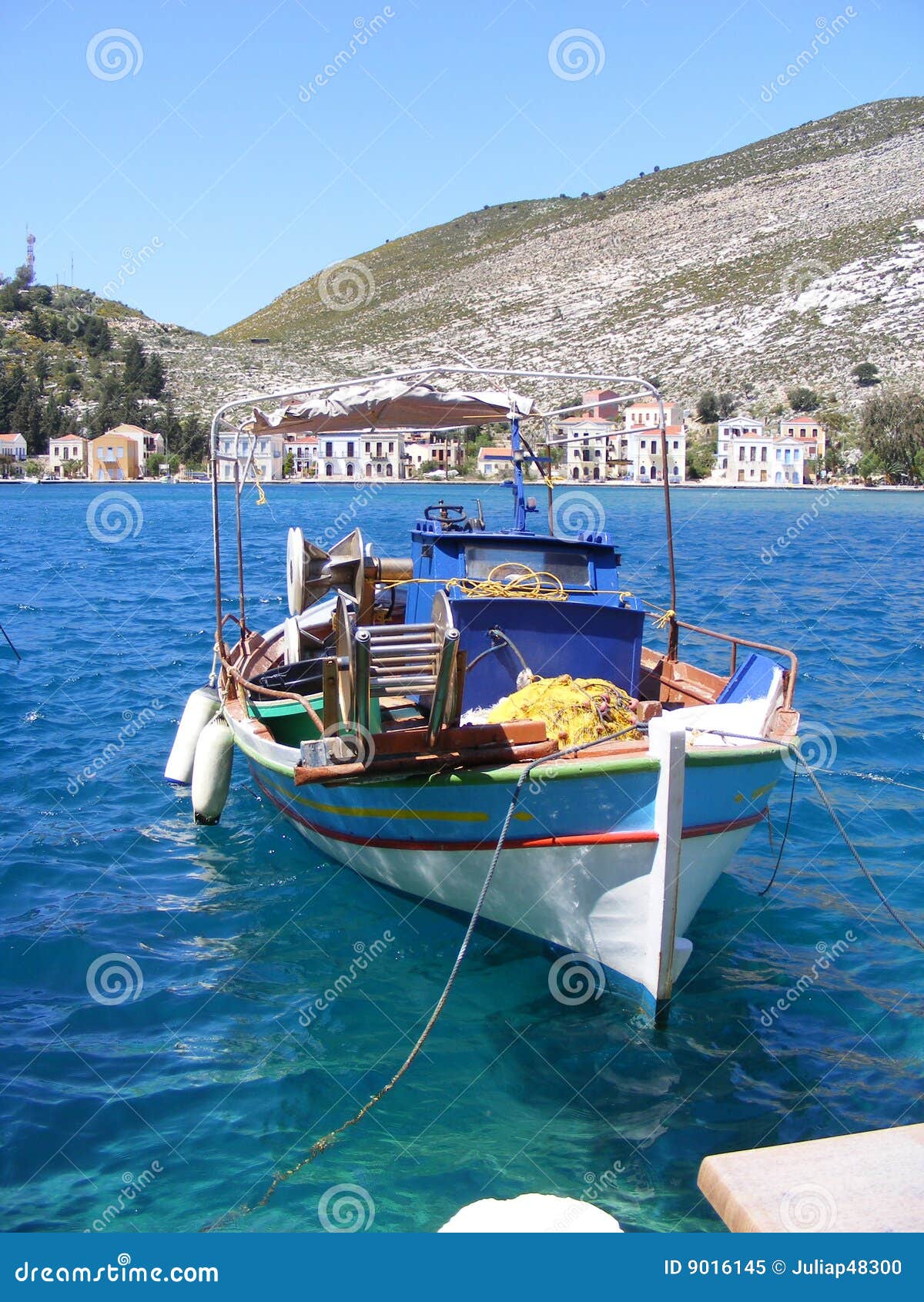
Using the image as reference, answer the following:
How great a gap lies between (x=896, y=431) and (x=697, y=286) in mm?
40892

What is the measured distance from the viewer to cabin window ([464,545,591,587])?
9.70 meters

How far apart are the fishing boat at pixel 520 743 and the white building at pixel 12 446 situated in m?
132

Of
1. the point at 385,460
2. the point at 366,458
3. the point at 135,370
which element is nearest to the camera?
the point at 385,460

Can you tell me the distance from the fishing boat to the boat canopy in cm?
4

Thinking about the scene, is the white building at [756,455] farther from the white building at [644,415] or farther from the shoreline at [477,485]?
the white building at [644,415]

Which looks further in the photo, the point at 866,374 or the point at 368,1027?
the point at 866,374

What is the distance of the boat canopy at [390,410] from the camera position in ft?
34.8

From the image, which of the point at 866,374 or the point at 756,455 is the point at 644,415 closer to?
the point at 756,455

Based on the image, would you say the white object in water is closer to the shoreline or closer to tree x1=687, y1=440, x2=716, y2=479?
the shoreline

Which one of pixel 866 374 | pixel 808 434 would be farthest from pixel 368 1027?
pixel 866 374

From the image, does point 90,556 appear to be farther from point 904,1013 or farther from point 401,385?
point 904,1013

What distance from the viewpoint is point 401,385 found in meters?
10.5

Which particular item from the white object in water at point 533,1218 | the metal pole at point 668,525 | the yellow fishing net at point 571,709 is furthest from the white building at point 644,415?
the white object in water at point 533,1218

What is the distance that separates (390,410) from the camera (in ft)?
36.5
